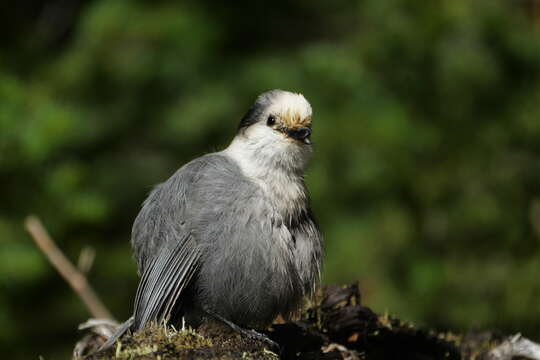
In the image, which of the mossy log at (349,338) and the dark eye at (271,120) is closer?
the mossy log at (349,338)

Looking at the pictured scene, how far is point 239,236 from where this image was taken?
9.71 feet

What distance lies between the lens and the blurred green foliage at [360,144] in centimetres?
523

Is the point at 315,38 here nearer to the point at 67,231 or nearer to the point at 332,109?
the point at 332,109

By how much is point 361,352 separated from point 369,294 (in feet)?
8.07

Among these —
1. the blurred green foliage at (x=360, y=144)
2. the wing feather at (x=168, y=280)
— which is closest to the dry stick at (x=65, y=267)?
the blurred green foliage at (x=360, y=144)

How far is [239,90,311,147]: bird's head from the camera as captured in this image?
3275 millimetres

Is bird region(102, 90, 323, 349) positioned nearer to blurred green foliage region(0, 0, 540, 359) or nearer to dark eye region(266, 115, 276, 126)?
dark eye region(266, 115, 276, 126)

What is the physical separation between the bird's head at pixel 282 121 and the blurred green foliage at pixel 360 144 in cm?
198

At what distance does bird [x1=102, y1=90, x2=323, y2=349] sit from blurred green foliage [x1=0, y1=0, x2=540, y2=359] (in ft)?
6.36

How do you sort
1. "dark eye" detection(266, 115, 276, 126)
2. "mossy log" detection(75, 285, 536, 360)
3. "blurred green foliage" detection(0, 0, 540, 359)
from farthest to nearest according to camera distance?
1. "blurred green foliage" detection(0, 0, 540, 359)
2. "dark eye" detection(266, 115, 276, 126)
3. "mossy log" detection(75, 285, 536, 360)

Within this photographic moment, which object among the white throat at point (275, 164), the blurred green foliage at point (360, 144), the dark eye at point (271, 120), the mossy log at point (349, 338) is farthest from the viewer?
the blurred green foliage at point (360, 144)

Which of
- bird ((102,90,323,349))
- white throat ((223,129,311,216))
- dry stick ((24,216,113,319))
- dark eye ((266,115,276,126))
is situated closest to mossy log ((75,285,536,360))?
bird ((102,90,323,349))

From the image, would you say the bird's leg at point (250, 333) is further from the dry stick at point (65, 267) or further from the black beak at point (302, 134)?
the dry stick at point (65, 267)

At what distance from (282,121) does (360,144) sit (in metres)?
2.85
